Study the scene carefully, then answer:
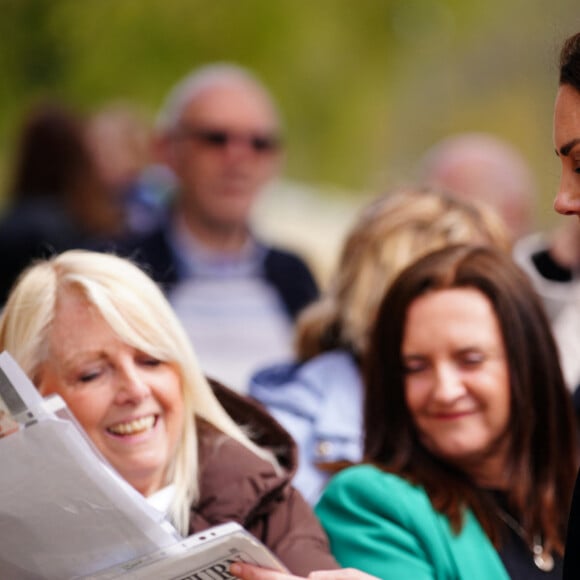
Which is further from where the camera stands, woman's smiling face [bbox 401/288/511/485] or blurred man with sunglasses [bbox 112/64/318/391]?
blurred man with sunglasses [bbox 112/64/318/391]

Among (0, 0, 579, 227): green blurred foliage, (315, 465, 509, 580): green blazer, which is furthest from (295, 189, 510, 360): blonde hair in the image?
(0, 0, 579, 227): green blurred foliage

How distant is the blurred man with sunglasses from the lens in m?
4.60

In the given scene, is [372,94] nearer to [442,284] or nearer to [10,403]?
[442,284]

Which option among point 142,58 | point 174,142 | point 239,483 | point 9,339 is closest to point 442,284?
point 239,483

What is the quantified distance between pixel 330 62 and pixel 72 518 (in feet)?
30.6

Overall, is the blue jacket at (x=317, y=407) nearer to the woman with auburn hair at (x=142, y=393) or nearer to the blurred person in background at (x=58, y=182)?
the woman with auburn hair at (x=142, y=393)

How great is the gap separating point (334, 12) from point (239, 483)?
8.30m

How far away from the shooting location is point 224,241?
4.86 meters

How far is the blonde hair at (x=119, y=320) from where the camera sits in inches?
98.3

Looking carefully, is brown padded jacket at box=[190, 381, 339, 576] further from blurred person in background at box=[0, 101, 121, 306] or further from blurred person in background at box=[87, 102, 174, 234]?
blurred person in background at box=[87, 102, 174, 234]

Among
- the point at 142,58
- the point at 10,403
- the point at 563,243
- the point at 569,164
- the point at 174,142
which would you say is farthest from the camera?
the point at 142,58

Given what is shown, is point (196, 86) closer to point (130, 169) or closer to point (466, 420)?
point (130, 169)

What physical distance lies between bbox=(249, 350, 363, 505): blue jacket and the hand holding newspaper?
3.33 feet

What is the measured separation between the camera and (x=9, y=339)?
2.52 metres
